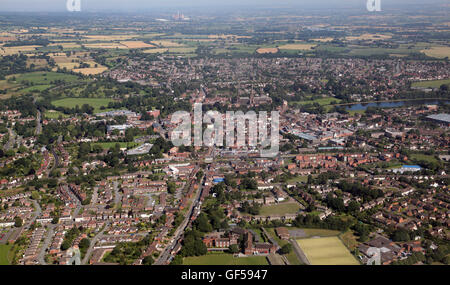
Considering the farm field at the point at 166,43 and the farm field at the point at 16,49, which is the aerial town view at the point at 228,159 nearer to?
the farm field at the point at 16,49

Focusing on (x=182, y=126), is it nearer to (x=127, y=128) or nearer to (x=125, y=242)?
(x=127, y=128)

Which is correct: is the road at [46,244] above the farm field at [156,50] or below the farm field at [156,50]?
below

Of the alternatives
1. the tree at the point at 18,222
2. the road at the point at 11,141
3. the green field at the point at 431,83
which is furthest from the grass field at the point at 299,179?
the green field at the point at 431,83

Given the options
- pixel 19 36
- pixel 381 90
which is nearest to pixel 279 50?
pixel 381 90

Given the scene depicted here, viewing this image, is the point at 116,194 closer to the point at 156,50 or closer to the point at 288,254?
the point at 288,254

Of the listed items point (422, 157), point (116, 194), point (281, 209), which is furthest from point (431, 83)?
point (116, 194)

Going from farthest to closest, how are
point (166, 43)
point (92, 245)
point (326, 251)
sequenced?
point (166, 43) < point (92, 245) < point (326, 251)
